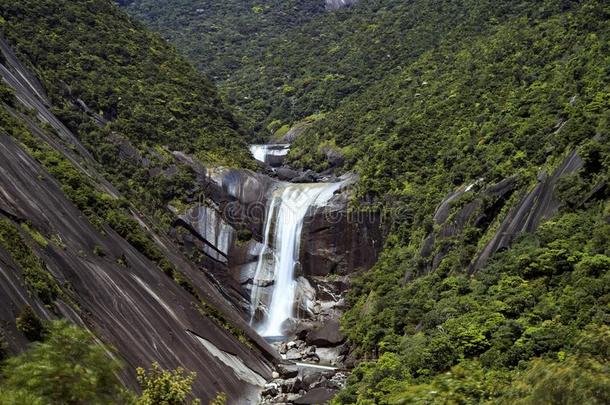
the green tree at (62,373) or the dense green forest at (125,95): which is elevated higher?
the dense green forest at (125,95)

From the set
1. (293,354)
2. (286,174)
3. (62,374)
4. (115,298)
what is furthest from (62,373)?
(286,174)

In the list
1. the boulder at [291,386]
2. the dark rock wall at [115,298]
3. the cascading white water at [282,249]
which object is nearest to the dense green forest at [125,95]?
the cascading white water at [282,249]

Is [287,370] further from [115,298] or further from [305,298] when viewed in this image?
[305,298]

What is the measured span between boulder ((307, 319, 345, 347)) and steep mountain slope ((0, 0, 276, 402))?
13.3 feet

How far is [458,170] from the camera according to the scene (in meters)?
47.3

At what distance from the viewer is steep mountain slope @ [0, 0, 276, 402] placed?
2500 centimetres

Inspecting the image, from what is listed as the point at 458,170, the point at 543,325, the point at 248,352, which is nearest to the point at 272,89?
the point at 458,170

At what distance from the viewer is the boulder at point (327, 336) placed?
41.8m

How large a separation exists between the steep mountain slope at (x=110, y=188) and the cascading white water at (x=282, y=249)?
16.0 feet

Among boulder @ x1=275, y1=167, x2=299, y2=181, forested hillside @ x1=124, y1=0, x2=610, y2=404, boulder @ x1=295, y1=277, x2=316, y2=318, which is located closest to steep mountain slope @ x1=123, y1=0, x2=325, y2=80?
forested hillside @ x1=124, y1=0, x2=610, y2=404

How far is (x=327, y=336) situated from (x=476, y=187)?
12.6m

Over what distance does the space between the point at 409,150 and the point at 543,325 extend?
35898 mm

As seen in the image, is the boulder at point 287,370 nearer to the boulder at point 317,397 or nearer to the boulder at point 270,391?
the boulder at point 270,391

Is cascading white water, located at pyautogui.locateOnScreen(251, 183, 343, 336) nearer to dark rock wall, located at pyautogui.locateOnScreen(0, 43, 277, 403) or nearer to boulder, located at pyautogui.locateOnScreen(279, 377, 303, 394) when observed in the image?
dark rock wall, located at pyautogui.locateOnScreen(0, 43, 277, 403)
